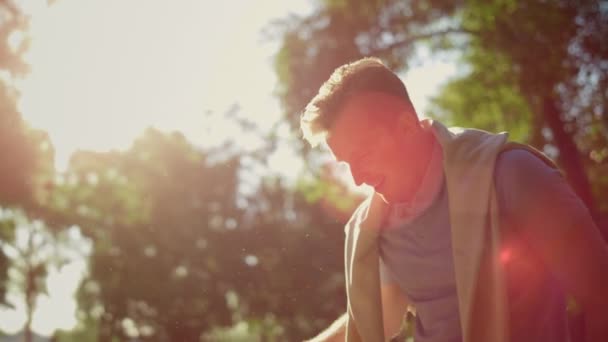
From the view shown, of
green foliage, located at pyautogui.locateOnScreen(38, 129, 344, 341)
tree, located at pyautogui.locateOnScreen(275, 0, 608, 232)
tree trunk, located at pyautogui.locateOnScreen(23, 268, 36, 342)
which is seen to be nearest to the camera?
tree, located at pyautogui.locateOnScreen(275, 0, 608, 232)

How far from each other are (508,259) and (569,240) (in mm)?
400

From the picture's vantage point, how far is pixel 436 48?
2058cm

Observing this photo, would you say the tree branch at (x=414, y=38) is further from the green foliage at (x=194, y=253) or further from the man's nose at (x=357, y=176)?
the green foliage at (x=194, y=253)

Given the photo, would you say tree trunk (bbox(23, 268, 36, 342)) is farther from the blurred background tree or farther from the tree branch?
the tree branch

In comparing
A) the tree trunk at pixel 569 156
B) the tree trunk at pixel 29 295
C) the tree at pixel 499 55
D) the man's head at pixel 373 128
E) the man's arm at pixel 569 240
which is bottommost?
the man's arm at pixel 569 240

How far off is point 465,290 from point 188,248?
3844 cm

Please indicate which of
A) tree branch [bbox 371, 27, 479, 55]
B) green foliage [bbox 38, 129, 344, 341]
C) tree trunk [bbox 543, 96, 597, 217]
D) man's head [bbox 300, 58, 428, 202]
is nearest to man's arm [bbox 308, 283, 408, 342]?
man's head [bbox 300, 58, 428, 202]

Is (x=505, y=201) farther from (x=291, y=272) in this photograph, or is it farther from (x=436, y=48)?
(x=291, y=272)

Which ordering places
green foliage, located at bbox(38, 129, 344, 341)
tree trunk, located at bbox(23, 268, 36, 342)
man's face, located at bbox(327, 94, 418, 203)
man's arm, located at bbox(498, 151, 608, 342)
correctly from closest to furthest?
man's arm, located at bbox(498, 151, 608, 342) < man's face, located at bbox(327, 94, 418, 203) < tree trunk, located at bbox(23, 268, 36, 342) < green foliage, located at bbox(38, 129, 344, 341)

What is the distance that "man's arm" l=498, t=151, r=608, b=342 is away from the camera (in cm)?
218

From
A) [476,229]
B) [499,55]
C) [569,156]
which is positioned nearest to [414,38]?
[499,55]

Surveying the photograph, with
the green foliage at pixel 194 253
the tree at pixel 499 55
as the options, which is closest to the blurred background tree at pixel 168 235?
the green foliage at pixel 194 253

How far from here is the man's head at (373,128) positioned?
293 cm

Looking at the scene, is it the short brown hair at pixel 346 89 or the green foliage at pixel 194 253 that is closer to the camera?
the short brown hair at pixel 346 89
